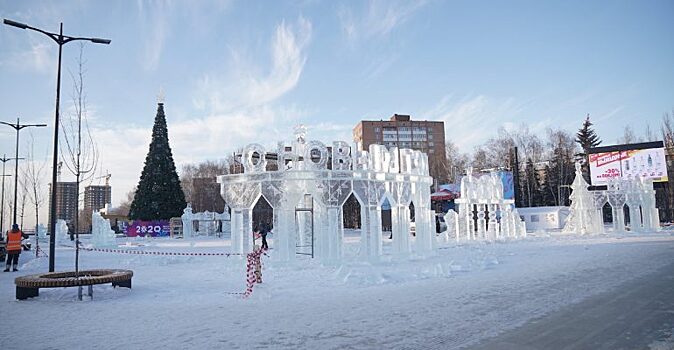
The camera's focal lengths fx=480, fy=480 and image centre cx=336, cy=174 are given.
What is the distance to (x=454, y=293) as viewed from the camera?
10703mm

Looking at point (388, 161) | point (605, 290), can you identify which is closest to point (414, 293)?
point (605, 290)

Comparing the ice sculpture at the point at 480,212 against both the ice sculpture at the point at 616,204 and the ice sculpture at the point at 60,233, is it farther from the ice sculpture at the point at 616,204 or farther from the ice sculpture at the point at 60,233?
the ice sculpture at the point at 60,233

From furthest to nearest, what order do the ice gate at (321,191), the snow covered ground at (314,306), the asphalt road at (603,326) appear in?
the ice gate at (321,191), the snow covered ground at (314,306), the asphalt road at (603,326)

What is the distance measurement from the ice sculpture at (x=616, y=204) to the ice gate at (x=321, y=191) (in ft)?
63.8

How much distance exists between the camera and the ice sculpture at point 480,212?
102ft

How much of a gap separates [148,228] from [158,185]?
542 cm

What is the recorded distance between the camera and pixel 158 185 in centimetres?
4925

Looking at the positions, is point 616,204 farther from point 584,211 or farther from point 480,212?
point 480,212

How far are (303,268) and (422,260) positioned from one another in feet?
17.7

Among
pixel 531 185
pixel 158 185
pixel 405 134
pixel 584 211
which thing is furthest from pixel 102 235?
pixel 405 134

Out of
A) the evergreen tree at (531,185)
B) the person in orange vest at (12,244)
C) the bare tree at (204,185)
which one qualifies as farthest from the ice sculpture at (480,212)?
the bare tree at (204,185)

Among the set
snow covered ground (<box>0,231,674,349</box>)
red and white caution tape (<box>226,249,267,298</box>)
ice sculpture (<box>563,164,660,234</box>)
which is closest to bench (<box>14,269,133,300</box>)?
snow covered ground (<box>0,231,674,349</box>)

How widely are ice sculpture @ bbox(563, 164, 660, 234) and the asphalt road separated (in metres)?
26.6

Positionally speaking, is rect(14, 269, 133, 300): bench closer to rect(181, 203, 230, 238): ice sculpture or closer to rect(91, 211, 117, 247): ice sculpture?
rect(91, 211, 117, 247): ice sculpture
